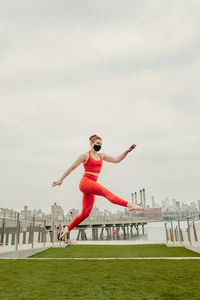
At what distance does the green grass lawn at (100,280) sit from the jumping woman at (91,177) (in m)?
0.99

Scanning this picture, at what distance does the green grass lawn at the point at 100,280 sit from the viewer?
3.09 metres

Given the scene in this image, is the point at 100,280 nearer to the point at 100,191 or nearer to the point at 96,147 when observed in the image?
the point at 100,191

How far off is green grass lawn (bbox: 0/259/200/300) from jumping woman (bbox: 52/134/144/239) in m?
0.99

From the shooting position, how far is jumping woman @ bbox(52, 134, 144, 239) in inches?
187

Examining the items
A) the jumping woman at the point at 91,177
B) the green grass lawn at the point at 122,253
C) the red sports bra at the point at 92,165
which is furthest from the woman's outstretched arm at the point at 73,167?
the green grass lawn at the point at 122,253

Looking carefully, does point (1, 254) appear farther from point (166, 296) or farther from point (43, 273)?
point (166, 296)

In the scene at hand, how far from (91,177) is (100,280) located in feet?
6.54

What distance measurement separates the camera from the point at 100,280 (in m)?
3.84

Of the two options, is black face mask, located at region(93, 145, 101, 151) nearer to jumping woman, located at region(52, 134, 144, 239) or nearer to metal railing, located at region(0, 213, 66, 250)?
jumping woman, located at region(52, 134, 144, 239)

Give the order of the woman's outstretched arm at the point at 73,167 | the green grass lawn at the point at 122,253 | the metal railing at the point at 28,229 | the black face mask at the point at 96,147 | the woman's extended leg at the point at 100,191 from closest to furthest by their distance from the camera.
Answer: the woman's extended leg at the point at 100,191 → the woman's outstretched arm at the point at 73,167 → the black face mask at the point at 96,147 → the metal railing at the point at 28,229 → the green grass lawn at the point at 122,253

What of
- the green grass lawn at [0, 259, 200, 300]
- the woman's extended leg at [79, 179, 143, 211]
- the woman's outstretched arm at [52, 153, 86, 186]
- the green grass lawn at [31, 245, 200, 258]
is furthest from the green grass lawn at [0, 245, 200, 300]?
the green grass lawn at [31, 245, 200, 258]

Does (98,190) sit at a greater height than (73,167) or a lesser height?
lesser

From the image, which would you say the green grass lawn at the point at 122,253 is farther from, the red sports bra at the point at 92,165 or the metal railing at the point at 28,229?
the red sports bra at the point at 92,165

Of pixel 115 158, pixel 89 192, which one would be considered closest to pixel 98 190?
pixel 89 192
